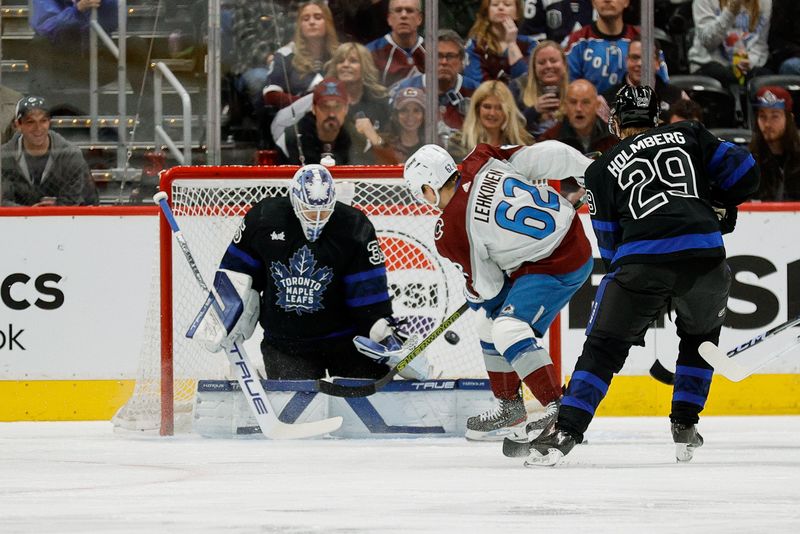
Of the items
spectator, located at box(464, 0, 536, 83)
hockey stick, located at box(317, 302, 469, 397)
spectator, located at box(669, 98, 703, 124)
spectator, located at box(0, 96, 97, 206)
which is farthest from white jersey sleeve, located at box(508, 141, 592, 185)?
spectator, located at box(0, 96, 97, 206)

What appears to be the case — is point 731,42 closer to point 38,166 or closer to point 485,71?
point 485,71

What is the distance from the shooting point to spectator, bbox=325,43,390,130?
621cm

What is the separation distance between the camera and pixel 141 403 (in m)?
5.38

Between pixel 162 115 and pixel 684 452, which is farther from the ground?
pixel 162 115

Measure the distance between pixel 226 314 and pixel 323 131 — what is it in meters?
1.30

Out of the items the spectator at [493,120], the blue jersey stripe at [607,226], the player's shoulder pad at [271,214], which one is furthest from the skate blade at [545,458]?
the spectator at [493,120]

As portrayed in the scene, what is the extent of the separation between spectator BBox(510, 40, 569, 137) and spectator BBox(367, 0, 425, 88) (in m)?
0.45

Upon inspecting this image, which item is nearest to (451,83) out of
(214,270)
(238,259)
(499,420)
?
(214,270)

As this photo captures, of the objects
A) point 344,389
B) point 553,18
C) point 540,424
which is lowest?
point 344,389

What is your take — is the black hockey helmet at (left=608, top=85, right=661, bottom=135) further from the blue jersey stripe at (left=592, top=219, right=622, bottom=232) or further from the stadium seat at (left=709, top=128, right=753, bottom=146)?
the stadium seat at (left=709, top=128, right=753, bottom=146)

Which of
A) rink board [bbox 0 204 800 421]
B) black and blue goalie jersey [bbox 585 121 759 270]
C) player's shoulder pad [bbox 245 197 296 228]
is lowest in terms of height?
rink board [bbox 0 204 800 421]

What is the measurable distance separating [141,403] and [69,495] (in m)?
1.92

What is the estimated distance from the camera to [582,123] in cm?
633

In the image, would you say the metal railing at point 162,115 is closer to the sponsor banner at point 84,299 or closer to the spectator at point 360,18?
the sponsor banner at point 84,299
